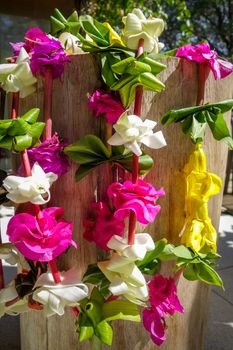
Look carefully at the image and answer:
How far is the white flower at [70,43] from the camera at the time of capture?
1.22m

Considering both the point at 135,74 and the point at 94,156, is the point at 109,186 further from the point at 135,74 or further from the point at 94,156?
the point at 135,74

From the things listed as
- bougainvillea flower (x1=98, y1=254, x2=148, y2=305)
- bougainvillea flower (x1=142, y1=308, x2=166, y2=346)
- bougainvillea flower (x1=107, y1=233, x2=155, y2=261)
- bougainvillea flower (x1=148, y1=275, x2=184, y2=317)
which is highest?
bougainvillea flower (x1=107, y1=233, x2=155, y2=261)

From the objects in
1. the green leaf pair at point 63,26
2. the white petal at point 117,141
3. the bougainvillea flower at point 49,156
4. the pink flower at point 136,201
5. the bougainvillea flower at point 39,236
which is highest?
the green leaf pair at point 63,26

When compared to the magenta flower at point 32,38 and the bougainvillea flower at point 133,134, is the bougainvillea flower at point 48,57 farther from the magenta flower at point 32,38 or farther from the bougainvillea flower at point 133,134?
the bougainvillea flower at point 133,134

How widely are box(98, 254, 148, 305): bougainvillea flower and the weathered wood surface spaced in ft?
0.61

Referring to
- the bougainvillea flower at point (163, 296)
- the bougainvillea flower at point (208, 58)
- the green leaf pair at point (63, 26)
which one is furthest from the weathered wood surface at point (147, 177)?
the green leaf pair at point (63, 26)

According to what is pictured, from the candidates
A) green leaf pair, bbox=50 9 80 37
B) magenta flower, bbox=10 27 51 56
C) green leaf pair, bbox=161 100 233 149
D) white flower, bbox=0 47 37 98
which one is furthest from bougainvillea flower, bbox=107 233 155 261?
green leaf pair, bbox=50 9 80 37

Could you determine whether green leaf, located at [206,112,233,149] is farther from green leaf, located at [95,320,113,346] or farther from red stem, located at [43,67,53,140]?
green leaf, located at [95,320,113,346]

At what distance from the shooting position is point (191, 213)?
1244 mm

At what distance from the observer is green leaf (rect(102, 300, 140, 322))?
1.19 m

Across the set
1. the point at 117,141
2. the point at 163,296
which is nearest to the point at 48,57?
the point at 117,141

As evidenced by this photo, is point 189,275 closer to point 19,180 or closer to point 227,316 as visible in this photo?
point 19,180

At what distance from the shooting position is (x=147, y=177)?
4.24ft

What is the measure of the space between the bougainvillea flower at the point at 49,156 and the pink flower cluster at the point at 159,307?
0.51m
